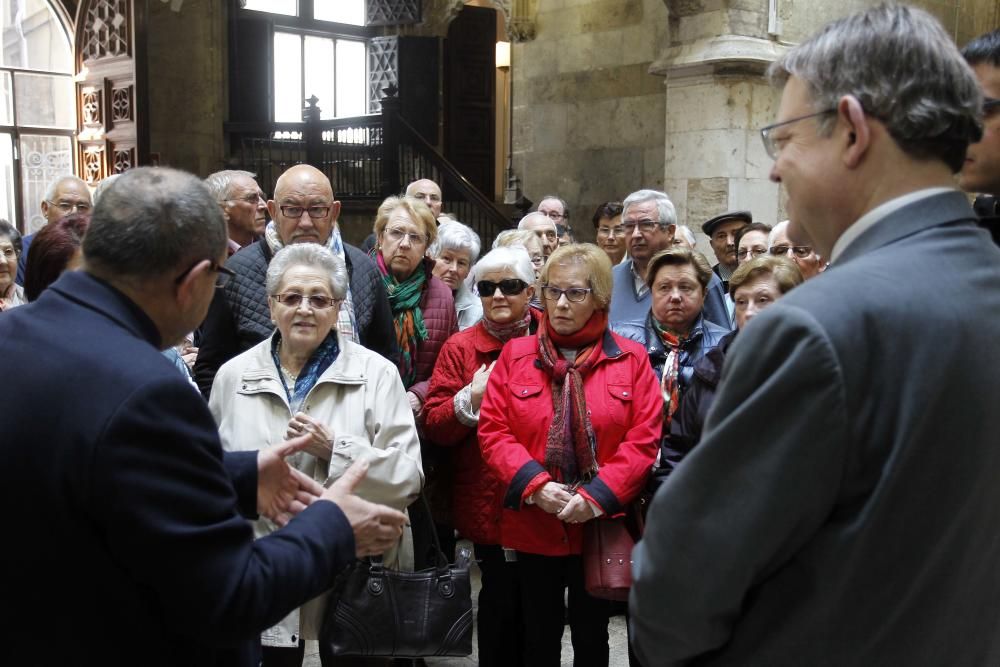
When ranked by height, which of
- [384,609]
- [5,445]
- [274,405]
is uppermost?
[5,445]

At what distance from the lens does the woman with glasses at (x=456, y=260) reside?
445 cm

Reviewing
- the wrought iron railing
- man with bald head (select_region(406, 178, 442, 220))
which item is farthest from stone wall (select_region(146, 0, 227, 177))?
man with bald head (select_region(406, 178, 442, 220))

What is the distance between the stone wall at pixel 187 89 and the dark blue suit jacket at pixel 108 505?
10.5 meters

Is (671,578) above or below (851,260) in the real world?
below

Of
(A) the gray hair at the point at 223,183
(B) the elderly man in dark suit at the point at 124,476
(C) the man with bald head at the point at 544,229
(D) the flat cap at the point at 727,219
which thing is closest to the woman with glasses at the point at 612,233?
(C) the man with bald head at the point at 544,229

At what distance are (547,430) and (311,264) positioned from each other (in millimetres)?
944

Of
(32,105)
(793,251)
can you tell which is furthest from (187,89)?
(793,251)

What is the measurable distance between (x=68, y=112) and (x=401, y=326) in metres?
7.66

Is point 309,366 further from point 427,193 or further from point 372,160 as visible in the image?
point 372,160

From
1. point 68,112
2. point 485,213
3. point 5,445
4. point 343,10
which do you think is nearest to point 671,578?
point 5,445

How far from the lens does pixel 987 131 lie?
191cm

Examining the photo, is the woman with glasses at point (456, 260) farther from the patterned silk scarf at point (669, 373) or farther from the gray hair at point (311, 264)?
the gray hair at point (311, 264)

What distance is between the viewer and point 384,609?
9.45 feet

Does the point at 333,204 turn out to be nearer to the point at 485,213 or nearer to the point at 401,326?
the point at 401,326
